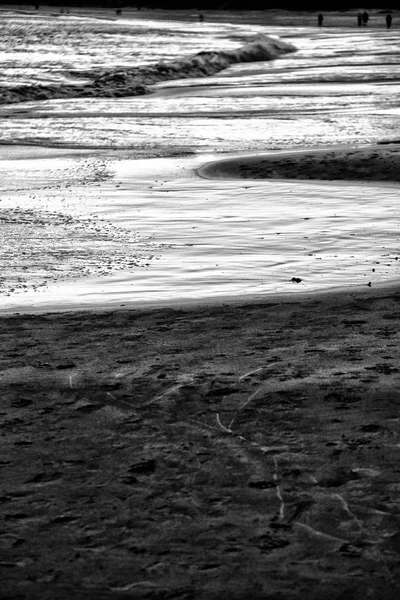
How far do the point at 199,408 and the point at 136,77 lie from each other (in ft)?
84.7

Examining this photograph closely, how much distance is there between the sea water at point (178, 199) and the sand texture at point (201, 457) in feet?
3.82

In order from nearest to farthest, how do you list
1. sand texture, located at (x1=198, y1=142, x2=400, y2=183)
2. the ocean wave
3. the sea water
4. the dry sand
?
the dry sand, the sea water, sand texture, located at (x1=198, y1=142, x2=400, y2=183), the ocean wave

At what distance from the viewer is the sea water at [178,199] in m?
7.78

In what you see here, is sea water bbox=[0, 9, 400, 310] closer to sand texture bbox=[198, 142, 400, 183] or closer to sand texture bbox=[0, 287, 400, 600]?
sand texture bbox=[198, 142, 400, 183]

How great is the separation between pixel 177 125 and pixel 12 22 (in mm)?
41182

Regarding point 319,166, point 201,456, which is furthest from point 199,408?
point 319,166

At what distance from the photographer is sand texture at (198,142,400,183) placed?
475 inches

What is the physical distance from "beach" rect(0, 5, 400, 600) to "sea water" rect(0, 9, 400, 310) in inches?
1.6

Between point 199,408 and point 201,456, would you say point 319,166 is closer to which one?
point 199,408

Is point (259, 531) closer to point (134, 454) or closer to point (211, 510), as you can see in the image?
point (211, 510)

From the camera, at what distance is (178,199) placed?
10727mm

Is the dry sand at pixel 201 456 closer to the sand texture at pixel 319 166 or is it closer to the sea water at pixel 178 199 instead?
the sea water at pixel 178 199

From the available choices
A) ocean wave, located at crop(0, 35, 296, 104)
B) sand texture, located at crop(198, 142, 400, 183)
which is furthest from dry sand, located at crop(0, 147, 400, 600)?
ocean wave, located at crop(0, 35, 296, 104)

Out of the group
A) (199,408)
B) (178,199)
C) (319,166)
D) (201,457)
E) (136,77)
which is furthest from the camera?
(136,77)
